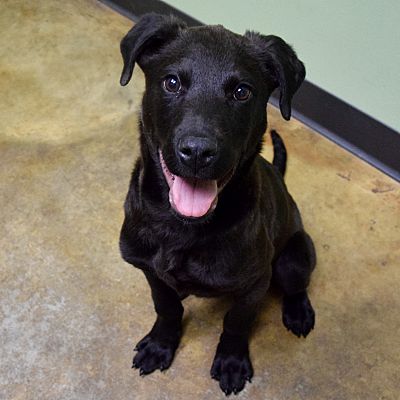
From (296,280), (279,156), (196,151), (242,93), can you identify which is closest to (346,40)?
(279,156)

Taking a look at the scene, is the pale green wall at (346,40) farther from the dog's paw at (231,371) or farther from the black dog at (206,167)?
the dog's paw at (231,371)

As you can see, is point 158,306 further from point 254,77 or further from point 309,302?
point 254,77

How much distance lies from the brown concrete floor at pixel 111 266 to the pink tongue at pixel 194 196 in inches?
34.6

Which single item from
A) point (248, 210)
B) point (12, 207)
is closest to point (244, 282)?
point (248, 210)

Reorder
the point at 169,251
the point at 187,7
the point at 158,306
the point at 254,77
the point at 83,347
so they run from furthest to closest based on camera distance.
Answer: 1. the point at 187,7
2. the point at 83,347
3. the point at 158,306
4. the point at 169,251
5. the point at 254,77

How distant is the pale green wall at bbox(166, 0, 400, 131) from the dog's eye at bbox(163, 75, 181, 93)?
1.37 m

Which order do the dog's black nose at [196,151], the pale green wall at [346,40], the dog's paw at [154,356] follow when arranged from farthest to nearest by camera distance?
the pale green wall at [346,40]
the dog's paw at [154,356]
the dog's black nose at [196,151]

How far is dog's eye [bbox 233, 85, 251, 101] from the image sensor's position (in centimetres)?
166

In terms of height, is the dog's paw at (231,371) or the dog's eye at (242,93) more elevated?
the dog's eye at (242,93)

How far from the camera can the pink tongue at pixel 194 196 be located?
1688 mm

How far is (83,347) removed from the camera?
2.36 metres

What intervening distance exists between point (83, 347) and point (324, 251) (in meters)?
1.09

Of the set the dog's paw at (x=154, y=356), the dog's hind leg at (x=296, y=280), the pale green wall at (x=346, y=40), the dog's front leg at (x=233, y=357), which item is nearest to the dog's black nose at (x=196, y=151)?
the dog's front leg at (x=233, y=357)

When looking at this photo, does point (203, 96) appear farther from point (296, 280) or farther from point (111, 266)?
point (111, 266)
